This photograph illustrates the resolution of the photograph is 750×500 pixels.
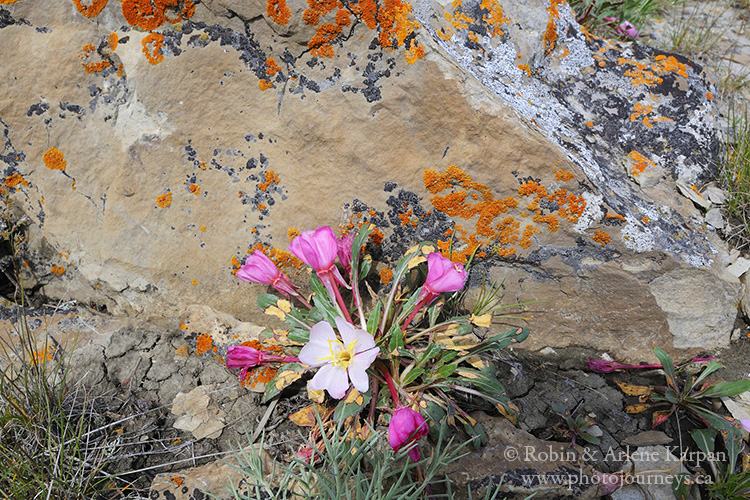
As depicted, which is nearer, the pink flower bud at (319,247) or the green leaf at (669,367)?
the pink flower bud at (319,247)

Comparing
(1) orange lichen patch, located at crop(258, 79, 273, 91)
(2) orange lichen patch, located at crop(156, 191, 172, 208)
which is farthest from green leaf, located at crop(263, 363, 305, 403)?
(1) orange lichen patch, located at crop(258, 79, 273, 91)

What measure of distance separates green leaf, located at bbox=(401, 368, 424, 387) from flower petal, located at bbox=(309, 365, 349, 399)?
1.07ft

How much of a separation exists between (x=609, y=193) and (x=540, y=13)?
3.68ft

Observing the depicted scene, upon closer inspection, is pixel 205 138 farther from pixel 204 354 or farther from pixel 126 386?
pixel 126 386

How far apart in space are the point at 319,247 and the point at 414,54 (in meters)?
0.95

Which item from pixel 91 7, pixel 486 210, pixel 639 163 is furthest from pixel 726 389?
pixel 91 7

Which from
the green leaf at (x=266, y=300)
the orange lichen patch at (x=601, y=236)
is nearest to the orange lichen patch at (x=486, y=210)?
the orange lichen patch at (x=601, y=236)

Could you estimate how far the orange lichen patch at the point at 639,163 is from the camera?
8.72 ft

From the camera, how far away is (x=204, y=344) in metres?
2.52

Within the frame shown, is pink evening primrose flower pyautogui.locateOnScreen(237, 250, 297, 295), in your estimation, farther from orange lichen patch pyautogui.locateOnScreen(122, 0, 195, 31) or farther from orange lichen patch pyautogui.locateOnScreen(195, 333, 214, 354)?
orange lichen patch pyautogui.locateOnScreen(122, 0, 195, 31)

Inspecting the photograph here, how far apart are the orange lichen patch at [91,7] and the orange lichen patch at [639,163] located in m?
2.69

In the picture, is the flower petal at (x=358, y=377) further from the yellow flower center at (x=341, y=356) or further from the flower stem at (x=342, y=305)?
the flower stem at (x=342, y=305)

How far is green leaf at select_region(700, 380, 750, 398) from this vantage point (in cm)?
219

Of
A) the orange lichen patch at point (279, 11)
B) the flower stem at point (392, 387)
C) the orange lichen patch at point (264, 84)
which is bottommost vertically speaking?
the flower stem at point (392, 387)
